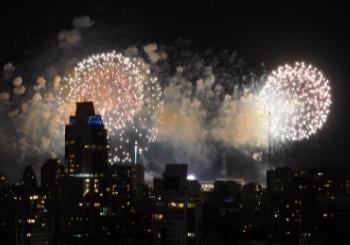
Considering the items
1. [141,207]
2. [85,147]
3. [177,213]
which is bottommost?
[177,213]

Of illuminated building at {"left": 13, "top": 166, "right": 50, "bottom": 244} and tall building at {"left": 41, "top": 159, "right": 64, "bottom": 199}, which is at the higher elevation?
tall building at {"left": 41, "top": 159, "right": 64, "bottom": 199}

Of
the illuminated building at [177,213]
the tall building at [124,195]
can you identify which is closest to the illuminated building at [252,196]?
the tall building at [124,195]

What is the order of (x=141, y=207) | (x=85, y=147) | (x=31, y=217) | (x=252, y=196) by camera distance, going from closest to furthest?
(x=31, y=217) → (x=85, y=147) → (x=141, y=207) → (x=252, y=196)

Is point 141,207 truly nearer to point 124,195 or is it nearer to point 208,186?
point 124,195

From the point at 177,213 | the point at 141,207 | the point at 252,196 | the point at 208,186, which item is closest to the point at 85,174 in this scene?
the point at 141,207

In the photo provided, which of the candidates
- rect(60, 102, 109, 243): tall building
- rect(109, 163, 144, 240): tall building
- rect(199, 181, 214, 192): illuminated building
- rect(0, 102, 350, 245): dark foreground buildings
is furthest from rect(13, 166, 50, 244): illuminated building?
rect(199, 181, 214, 192): illuminated building

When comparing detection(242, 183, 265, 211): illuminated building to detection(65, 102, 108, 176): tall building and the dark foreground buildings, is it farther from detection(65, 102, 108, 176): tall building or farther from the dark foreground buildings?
detection(65, 102, 108, 176): tall building
